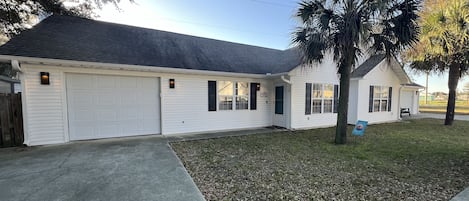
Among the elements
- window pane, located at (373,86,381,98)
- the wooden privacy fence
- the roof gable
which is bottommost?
the wooden privacy fence

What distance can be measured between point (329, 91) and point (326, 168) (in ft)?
21.9

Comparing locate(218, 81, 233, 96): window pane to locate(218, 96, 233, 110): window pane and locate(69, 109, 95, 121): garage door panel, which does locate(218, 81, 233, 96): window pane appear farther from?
locate(69, 109, 95, 121): garage door panel

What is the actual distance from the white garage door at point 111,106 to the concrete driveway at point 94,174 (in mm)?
959

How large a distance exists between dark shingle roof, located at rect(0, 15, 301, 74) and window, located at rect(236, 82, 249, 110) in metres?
0.65

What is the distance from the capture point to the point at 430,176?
3.83 metres

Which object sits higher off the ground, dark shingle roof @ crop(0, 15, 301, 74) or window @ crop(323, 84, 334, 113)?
dark shingle roof @ crop(0, 15, 301, 74)

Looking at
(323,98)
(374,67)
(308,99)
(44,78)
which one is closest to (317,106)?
(323,98)

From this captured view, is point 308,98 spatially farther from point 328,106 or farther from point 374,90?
point 374,90

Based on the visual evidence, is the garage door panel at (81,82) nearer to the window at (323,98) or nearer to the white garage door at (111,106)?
the white garage door at (111,106)

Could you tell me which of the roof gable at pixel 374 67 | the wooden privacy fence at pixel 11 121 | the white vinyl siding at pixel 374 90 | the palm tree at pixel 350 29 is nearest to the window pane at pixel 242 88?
the palm tree at pixel 350 29

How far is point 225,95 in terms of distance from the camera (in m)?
8.55

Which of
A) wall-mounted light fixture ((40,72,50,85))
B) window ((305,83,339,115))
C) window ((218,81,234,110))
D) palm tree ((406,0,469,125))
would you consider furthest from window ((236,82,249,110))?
palm tree ((406,0,469,125))

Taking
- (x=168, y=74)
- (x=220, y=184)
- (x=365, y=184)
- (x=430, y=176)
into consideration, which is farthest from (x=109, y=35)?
(x=430, y=176)

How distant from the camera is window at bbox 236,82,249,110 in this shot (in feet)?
28.9
